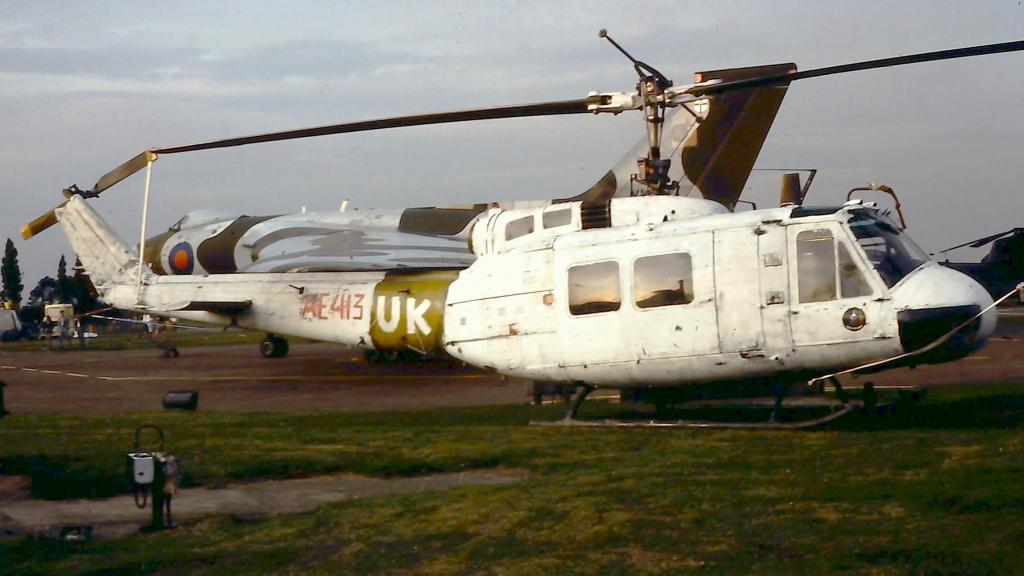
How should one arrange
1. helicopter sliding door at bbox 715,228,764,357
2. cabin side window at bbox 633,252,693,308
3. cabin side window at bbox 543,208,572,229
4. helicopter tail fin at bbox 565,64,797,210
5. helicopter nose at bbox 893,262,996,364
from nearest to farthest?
helicopter nose at bbox 893,262,996,364, helicopter sliding door at bbox 715,228,764,357, cabin side window at bbox 633,252,693,308, cabin side window at bbox 543,208,572,229, helicopter tail fin at bbox 565,64,797,210

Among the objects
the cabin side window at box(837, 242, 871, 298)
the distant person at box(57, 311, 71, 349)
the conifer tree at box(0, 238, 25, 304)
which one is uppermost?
the conifer tree at box(0, 238, 25, 304)

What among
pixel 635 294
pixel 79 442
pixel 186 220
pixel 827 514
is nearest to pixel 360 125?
pixel 635 294

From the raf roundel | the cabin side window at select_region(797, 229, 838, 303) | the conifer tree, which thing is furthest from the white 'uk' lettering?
the conifer tree

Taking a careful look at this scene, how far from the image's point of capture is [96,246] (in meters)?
29.8

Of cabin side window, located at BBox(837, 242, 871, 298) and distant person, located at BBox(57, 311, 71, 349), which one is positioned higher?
distant person, located at BBox(57, 311, 71, 349)

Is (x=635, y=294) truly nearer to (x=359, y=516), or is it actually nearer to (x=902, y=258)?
(x=902, y=258)

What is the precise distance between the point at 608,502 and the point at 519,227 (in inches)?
276

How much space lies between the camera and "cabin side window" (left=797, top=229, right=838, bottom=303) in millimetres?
13039

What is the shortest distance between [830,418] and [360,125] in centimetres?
684

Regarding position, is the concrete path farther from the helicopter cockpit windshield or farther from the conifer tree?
the conifer tree

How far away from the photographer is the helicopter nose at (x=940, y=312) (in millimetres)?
12484

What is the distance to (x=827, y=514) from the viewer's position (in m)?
8.38

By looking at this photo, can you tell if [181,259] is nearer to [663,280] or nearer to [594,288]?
[594,288]

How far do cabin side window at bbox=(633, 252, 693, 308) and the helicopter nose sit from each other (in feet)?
8.31
